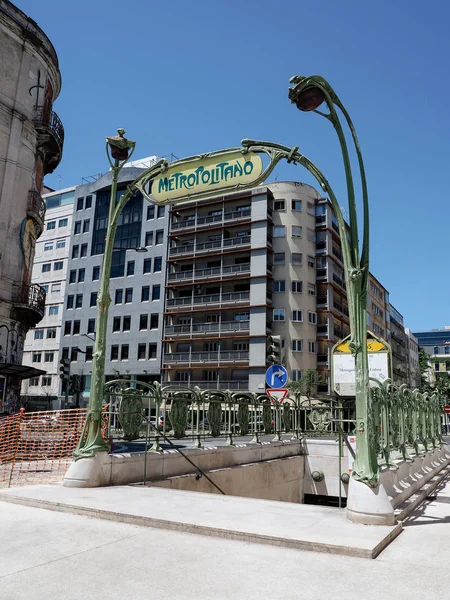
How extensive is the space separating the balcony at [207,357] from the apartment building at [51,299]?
14.5 m

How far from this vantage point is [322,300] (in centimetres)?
5500

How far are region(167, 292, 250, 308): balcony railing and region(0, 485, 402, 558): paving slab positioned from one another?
43.5 metres

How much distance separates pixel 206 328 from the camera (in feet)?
174

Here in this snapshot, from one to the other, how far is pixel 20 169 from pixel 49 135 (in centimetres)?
266

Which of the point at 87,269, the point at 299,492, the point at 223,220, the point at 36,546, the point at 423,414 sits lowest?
the point at 299,492

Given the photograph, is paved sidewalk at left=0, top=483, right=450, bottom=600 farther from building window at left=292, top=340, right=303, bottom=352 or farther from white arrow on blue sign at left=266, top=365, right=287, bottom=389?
building window at left=292, top=340, right=303, bottom=352

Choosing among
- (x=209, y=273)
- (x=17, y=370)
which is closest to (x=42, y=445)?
(x=17, y=370)

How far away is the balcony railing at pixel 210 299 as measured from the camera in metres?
52.4

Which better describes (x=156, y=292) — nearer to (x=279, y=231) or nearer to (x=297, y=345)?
(x=279, y=231)

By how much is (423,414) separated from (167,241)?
1765 inches

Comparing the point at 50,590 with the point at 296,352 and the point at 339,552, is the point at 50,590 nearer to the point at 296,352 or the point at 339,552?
the point at 339,552

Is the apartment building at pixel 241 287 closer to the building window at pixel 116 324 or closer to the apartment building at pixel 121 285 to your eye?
the apartment building at pixel 121 285

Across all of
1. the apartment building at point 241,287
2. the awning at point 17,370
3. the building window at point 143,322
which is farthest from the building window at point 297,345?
the awning at point 17,370

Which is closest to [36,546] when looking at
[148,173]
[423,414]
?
[148,173]
